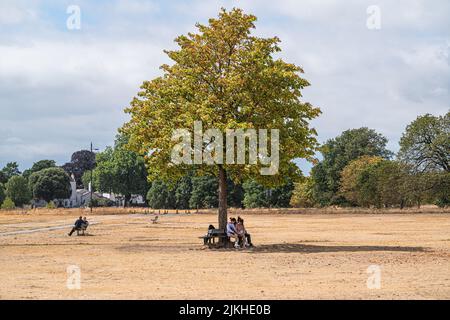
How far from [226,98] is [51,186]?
448 ft

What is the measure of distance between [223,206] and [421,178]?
6009 centimetres

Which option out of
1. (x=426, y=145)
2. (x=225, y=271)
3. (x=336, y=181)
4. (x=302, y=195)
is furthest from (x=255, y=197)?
(x=225, y=271)

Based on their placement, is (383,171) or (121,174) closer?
(383,171)

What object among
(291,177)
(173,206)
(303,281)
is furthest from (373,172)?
(303,281)

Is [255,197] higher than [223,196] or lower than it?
higher

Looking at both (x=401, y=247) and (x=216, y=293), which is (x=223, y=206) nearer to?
(x=401, y=247)

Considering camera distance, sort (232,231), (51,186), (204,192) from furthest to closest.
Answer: (51,186) → (204,192) → (232,231)

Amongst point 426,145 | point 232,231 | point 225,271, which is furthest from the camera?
point 426,145

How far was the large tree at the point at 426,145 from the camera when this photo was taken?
8988 centimetres

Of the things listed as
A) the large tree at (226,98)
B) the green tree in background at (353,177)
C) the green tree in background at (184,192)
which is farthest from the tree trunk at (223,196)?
the green tree in background at (184,192)

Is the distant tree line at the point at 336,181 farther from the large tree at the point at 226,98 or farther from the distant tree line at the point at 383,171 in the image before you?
the large tree at the point at 226,98

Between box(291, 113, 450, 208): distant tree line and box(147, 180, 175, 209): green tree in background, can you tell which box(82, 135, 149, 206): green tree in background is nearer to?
box(147, 180, 175, 209): green tree in background

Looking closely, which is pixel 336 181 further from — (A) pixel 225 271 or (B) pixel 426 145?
(A) pixel 225 271

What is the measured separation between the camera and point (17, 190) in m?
154
